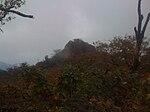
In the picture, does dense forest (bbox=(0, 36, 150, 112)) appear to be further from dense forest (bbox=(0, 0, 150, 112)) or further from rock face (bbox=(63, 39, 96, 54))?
rock face (bbox=(63, 39, 96, 54))

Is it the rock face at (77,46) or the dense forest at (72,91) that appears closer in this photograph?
the dense forest at (72,91)

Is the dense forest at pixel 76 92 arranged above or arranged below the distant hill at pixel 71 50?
below

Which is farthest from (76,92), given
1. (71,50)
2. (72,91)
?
(71,50)

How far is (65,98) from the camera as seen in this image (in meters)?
11.6

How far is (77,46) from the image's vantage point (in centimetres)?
5653

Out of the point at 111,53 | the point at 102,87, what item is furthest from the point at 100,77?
the point at 111,53

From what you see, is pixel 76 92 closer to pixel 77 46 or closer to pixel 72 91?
pixel 72 91

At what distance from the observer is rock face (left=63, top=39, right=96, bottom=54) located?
179 ft

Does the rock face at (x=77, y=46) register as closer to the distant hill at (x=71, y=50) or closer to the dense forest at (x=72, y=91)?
the distant hill at (x=71, y=50)

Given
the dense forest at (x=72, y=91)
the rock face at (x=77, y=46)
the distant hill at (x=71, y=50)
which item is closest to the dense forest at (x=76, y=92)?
the dense forest at (x=72, y=91)

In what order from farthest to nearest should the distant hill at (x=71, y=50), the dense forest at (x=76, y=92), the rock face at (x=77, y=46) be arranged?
1. the rock face at (x=77, y=46)
2. the distant hill at (x=71, y=50)
3. the dense forest at (x=76, y=92)

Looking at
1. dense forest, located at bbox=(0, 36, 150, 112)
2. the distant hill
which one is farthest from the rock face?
dense forest, located at bbox=(0, 36, 150, 112)

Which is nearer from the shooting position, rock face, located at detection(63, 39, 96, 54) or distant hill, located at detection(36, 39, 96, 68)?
distant hill, located at detection(36, 39, 96, 68)

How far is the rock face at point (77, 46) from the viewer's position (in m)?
54.5
